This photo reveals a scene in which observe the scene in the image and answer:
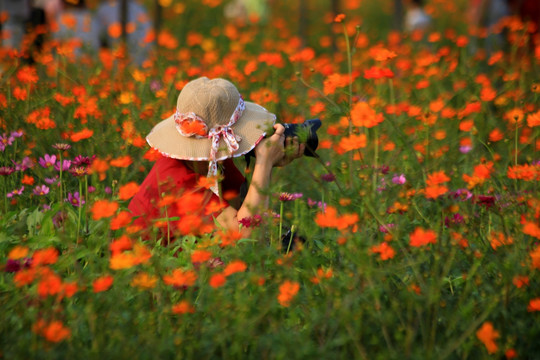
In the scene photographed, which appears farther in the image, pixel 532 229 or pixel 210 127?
pixel 210 127

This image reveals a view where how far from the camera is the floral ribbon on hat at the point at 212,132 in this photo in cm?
231

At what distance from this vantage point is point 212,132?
236cm

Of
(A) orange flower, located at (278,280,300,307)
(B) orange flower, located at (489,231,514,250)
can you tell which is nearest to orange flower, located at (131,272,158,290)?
(A) orange flower, located at (278,280,300,307)

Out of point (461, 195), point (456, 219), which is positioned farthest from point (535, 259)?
point (461, 195)

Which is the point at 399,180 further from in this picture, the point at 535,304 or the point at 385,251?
the point at 535,304

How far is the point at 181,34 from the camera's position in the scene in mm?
8641

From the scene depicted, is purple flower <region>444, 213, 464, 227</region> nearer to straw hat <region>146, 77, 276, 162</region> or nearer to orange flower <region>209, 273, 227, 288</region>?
straw hat <region>146, 77, 276, 162</region>

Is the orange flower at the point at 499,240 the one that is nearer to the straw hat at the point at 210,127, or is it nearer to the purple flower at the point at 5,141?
the straw hat at the point at 210,127

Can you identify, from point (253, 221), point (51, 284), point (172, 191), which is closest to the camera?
point (51, 284)

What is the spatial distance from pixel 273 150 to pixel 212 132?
0.23 meters

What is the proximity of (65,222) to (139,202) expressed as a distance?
331 mm

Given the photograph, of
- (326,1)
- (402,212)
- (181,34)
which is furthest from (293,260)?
(326,1)

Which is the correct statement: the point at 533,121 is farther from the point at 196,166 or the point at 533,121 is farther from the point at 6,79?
the point at 6,79

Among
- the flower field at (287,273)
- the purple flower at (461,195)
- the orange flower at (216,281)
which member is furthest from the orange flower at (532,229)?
the orange flower at (216,281)
